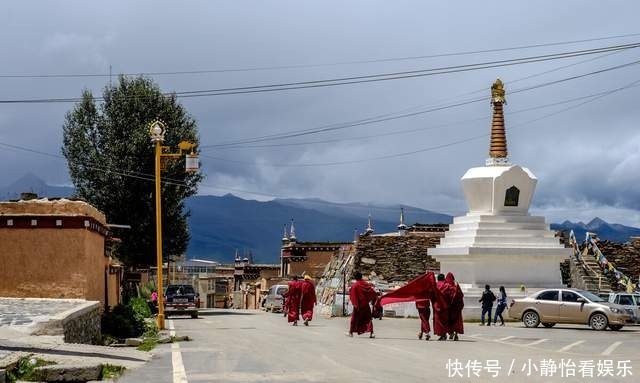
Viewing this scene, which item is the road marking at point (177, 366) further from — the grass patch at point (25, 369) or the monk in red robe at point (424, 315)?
the monk in red robe at point (424, 315)

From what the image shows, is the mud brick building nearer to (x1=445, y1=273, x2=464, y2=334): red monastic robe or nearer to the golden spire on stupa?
(x1=445, y1=273, x2=464, y2=334): red monastic robe

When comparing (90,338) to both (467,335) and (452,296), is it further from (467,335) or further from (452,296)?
(467,335)

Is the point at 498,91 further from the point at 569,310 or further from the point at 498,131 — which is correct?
the point at 569,310

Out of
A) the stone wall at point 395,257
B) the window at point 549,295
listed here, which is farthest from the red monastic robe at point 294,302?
the stone wall at point 395,257

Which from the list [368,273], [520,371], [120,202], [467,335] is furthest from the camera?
[368,273]

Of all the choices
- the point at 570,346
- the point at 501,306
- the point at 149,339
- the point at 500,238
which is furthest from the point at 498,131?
the point at 149,339

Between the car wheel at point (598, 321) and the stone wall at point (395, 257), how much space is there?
19.3m

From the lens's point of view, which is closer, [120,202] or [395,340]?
[395,340]

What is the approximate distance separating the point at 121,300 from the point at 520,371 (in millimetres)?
25743

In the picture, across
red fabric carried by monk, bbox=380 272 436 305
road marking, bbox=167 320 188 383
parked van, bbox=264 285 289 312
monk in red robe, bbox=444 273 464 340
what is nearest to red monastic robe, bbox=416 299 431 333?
red fabric carried by monk, bbox=380 272 436 305

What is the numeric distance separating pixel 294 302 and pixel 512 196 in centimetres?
1241

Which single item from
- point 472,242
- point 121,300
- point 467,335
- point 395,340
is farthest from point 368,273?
point 395,340

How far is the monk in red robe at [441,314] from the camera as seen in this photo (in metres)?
22.7

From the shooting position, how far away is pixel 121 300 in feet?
122
